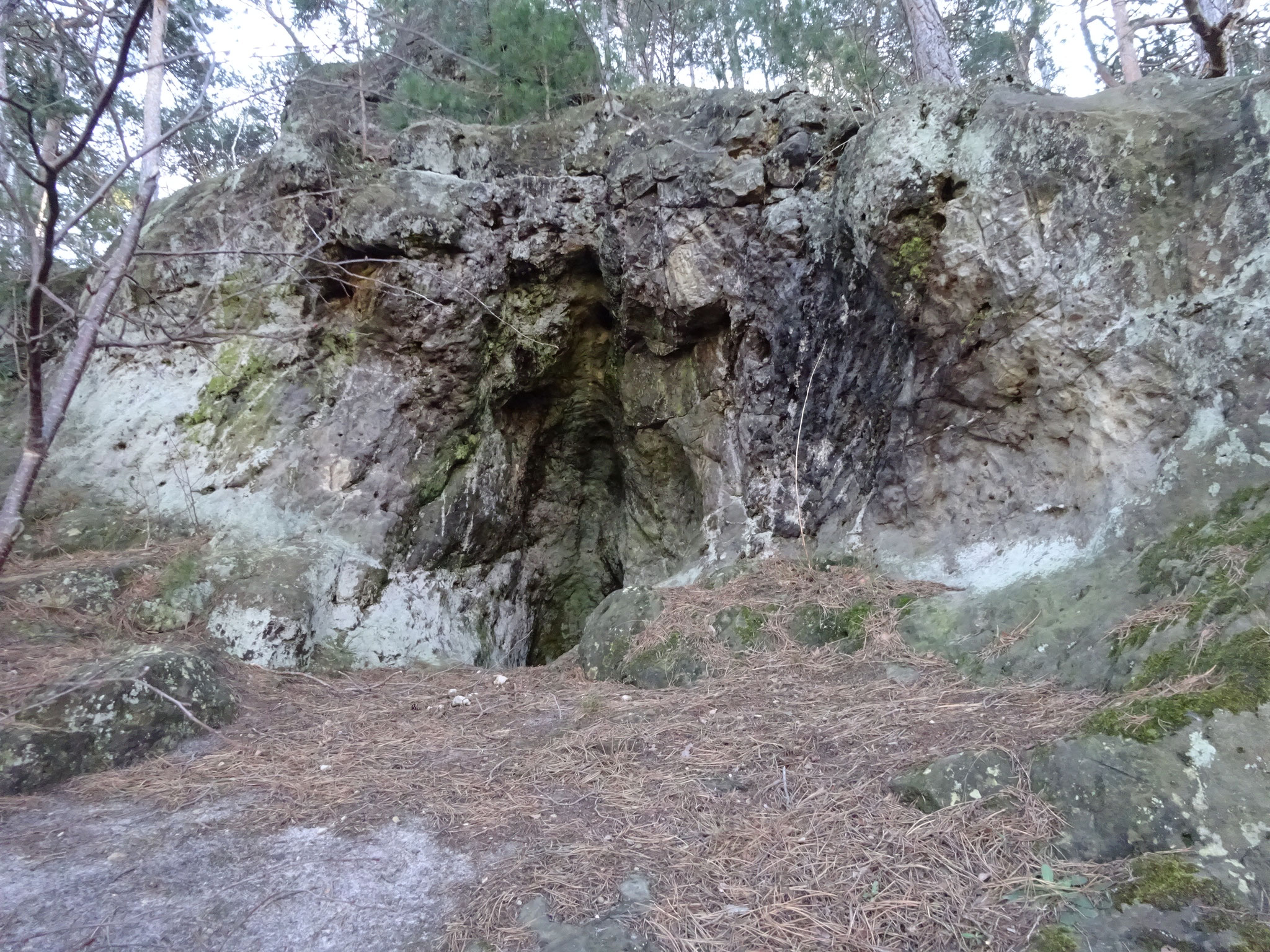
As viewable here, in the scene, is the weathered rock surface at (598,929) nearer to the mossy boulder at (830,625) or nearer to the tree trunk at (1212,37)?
the mossy boulder at (830,625)

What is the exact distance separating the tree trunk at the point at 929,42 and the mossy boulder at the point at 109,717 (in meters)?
7.31

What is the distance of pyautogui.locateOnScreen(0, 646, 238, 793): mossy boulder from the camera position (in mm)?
3154

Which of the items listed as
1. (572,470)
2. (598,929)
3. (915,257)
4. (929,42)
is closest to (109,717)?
(598,929)

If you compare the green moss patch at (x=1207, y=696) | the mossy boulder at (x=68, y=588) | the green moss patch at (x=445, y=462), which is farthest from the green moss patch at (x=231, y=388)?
the green moss patch at (x=1207, y=696)

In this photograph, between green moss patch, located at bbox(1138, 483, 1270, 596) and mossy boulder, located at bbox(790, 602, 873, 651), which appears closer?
green moss patch, located at bbox(1138, 483, 1270, 596)

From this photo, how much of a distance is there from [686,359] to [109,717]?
5.01 metres

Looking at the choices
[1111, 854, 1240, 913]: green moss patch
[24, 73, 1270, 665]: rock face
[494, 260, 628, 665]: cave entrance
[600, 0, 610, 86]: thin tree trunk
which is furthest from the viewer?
[600, 0, 610, 86]: thin tree trunk

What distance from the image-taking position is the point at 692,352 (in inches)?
Answer: 267

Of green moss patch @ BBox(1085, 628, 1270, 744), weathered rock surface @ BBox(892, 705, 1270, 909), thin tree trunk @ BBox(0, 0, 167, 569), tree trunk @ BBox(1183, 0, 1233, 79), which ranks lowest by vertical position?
weathered rock surface @ BBox(892, 705, 1270, 909)

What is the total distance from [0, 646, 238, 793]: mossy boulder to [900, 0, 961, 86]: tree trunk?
288 inches

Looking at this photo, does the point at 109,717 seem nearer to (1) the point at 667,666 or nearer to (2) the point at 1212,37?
(1) the point at 667,666

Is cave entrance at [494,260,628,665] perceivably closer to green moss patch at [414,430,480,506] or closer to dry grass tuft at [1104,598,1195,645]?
green moss patch at [414,430,480,506]

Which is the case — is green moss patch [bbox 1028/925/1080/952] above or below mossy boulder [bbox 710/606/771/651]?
below

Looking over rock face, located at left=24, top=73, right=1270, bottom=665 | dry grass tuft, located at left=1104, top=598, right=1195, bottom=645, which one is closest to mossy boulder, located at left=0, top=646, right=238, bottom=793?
rock face, located at left=24, top=73, right=1270, bottom=665
